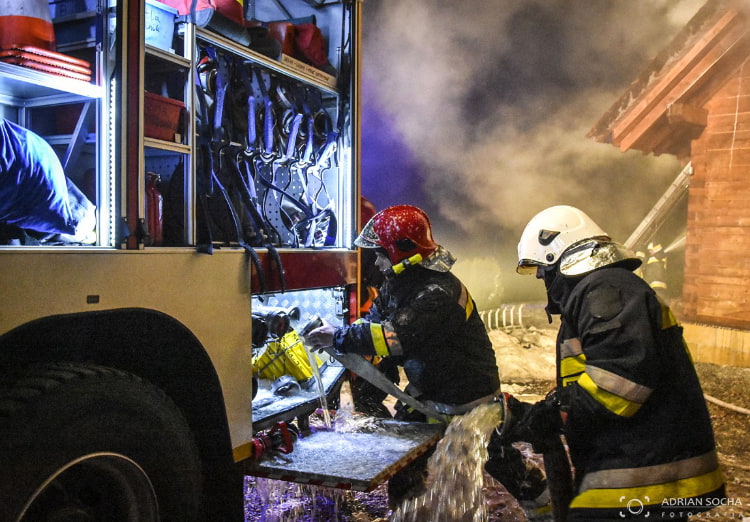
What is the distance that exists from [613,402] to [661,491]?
1.28 ft

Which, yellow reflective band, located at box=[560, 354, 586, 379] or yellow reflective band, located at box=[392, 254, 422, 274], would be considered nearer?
yellow reflective band, located at box=[560, 354, 586, 379]

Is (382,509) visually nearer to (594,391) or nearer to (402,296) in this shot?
(402,296)

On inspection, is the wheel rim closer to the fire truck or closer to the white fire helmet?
the fire truck

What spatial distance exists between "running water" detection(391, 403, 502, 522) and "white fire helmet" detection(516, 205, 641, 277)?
88 cm

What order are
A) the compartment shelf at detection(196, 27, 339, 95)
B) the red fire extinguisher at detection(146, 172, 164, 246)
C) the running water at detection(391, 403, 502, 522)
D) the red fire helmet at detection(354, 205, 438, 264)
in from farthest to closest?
the red fire helmet at detection(354, 205, 438, 264) → the running water at detection(391, 403, 502, 522) → the compartment shelf at detection(196, 27, 339, 95) → the red fire extinguisher at detection(146, 172, 164, 246)

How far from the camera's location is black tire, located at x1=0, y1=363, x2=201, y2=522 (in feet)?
6.73

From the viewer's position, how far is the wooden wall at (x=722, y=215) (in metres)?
8.30

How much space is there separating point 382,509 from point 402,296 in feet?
5.27

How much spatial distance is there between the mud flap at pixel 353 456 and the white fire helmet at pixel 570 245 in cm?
117

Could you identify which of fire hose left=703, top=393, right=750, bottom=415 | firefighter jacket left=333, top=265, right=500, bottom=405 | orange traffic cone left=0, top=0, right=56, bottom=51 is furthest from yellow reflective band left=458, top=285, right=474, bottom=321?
fire hose left=703, top=393, right=750, bottom=415

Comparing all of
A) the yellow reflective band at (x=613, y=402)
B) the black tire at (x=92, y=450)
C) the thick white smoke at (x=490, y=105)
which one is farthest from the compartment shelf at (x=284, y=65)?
the thick white smoke at (x=490, y=105)

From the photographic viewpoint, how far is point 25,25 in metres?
2.46

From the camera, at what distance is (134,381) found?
2.54m

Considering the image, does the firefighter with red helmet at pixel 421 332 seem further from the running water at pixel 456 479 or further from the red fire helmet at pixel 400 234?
the running water at pixel 456 479
